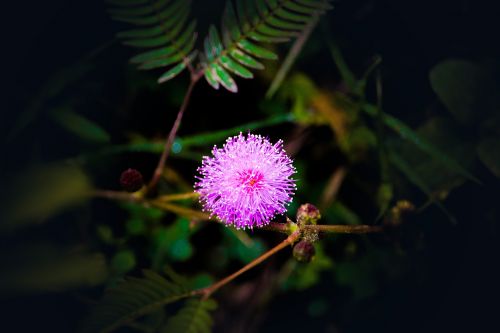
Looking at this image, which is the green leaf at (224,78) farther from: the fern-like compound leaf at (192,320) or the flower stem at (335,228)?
the fern-like compound leaf at (192,320)

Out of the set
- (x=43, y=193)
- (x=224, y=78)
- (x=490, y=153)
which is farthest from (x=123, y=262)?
(x=490, y=153)

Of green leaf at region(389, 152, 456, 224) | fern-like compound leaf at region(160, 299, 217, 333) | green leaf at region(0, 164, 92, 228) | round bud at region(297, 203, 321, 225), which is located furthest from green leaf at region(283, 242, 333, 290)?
green leaf at region(0, 164, 92, 228)

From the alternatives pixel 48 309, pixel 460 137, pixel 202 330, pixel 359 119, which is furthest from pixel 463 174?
pixel 48 309

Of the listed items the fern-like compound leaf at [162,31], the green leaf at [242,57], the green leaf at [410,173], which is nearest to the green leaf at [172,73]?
the fern-like compound leaf at [162,31]

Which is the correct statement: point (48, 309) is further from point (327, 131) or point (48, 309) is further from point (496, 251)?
point (496, 251)

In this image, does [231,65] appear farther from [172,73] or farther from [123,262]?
[123,262]
